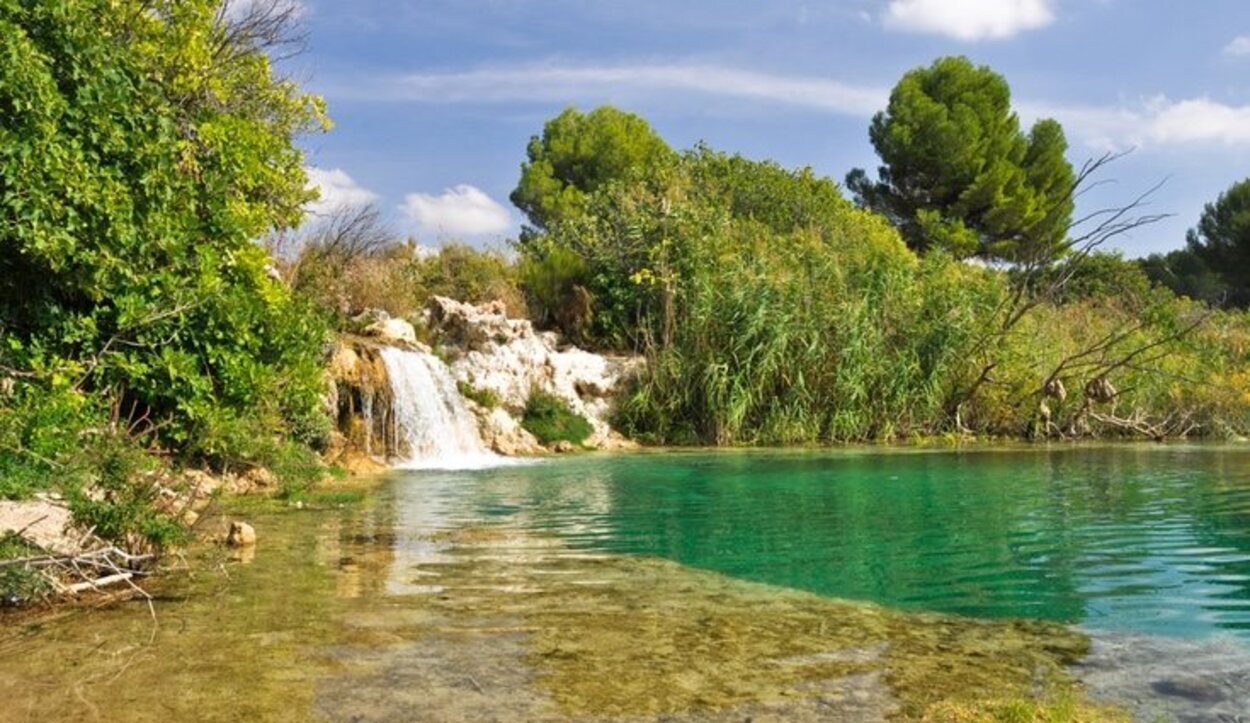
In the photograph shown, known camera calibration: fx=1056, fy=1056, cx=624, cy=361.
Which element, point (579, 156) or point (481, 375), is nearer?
point (481, 375)

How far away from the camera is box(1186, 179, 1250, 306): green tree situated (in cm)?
4375

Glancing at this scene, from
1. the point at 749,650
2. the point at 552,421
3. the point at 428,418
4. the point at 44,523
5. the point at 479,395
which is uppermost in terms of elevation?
the point at 479,395

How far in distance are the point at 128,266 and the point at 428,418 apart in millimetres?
8381

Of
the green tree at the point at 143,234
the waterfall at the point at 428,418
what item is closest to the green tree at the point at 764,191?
the waterfall at the point at 428,418

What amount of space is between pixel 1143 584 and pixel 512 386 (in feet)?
44.4

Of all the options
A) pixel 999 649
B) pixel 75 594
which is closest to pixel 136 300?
pixel 75 594

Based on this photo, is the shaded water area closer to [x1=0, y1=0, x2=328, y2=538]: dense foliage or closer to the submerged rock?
the submerged rock

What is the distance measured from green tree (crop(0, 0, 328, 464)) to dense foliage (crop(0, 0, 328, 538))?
0.01 m

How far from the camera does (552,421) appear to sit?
18.3 metres

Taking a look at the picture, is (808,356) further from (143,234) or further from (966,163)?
(966,163)

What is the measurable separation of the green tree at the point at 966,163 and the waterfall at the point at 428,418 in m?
23.7

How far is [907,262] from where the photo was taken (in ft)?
69.6

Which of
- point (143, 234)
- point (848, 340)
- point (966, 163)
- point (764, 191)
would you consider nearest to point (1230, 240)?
point (966, 163)

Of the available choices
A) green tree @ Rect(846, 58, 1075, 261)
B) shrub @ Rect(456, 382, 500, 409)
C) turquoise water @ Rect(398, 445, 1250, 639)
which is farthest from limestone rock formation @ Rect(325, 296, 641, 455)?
green tree @ Rect(846, 58, 1075, 261)
